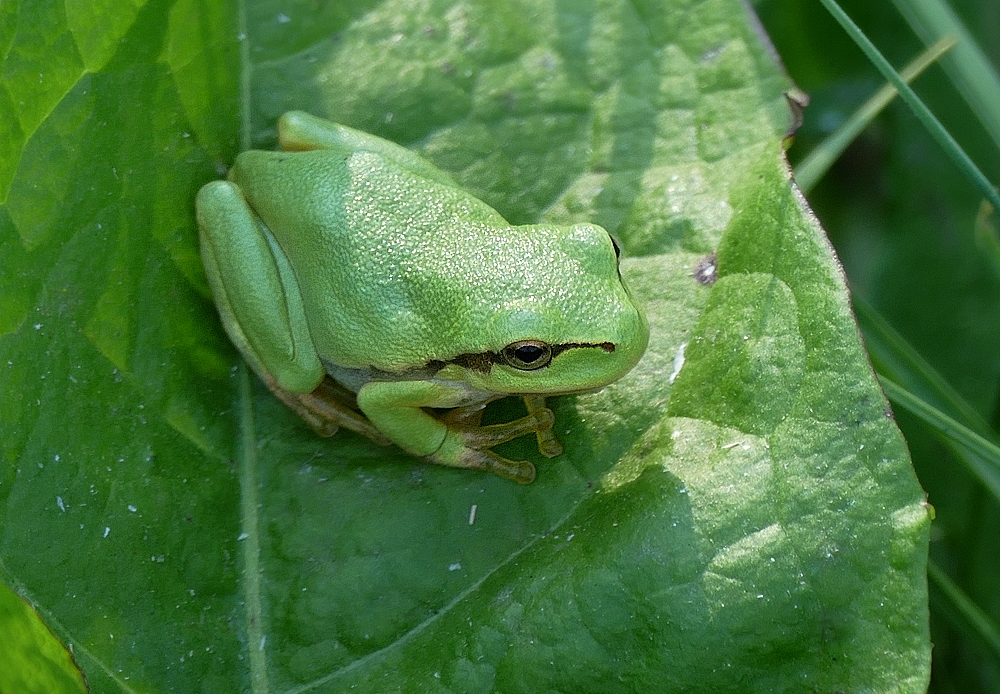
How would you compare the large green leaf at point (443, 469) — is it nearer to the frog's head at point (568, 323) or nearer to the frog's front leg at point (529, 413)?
the frog's front leg at point (529, 413)

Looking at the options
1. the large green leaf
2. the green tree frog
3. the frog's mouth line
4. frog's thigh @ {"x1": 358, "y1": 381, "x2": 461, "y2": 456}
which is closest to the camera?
the large green leaf

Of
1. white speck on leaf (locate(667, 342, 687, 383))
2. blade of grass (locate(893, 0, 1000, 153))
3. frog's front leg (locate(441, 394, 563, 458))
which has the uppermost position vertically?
blade of grass (locate(893, 0, 1000, 153))

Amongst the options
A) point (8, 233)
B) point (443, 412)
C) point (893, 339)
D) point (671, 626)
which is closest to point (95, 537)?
point (8, 233)

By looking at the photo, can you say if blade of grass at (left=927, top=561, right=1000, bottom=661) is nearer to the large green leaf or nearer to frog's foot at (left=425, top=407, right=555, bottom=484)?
the large green leaf

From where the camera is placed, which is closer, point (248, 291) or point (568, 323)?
point (568, 323)

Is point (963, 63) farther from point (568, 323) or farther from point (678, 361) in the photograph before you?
point (568, 323)

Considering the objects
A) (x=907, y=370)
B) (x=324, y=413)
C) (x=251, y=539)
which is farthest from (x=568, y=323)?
(x=907, y=370)

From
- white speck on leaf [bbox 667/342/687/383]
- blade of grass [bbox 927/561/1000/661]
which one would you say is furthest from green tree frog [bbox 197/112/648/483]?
blade of grass [bbox 927/561/1000/661]
